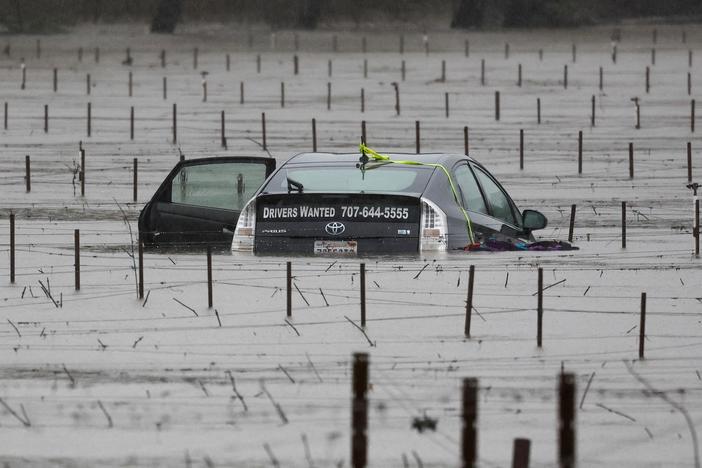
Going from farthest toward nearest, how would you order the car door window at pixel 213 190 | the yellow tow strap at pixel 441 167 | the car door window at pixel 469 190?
the car door window at pixel 213 190 < the car door window at pixel 469 190 < the yellow tow strap at pixel 441 167

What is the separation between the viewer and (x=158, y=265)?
1403 cm

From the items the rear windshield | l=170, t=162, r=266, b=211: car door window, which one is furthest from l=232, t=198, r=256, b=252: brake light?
l=170, t=162, r=266, b=211: car door window

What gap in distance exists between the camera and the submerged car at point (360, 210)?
12.3 m

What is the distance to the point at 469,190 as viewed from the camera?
530 inches

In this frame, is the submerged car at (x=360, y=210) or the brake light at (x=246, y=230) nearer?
the submerged car at (x=360, y=210)

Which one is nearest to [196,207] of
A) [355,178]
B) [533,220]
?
[355,178]

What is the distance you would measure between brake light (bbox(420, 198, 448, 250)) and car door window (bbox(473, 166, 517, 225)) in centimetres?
163

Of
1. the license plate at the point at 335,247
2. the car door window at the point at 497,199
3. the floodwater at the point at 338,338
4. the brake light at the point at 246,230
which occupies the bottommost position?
the floodwater at the point at 338,338

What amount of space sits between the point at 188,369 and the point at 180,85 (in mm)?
37435

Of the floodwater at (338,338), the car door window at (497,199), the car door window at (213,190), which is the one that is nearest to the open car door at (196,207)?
the car door window at (213,190)

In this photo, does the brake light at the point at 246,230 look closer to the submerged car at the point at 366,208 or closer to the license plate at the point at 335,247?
the submerged car at the point at 366,208

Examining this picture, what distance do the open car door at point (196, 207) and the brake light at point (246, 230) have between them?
1554 millimetres

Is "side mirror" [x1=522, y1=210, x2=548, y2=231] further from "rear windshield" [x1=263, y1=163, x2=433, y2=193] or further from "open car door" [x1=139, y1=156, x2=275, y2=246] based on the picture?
"open car door" [x1=139, y1=156, x2=275, y2=246]

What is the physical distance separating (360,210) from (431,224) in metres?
0.54
